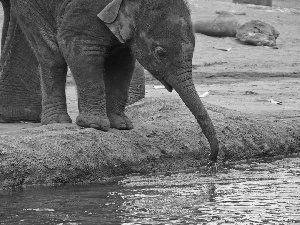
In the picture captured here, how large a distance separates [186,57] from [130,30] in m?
0.53

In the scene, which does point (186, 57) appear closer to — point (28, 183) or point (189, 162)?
point (189, 162)

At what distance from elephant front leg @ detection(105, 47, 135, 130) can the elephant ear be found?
17.2 inches


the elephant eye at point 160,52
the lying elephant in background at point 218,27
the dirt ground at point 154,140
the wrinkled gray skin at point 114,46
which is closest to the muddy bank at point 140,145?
the dirt ground at point 154,140

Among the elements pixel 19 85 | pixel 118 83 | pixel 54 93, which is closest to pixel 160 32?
pixel 118 83

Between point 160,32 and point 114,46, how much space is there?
1.66ft

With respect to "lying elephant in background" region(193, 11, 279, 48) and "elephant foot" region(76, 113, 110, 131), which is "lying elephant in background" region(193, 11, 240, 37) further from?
"elephant foot" region(76, 113, 110, 131)

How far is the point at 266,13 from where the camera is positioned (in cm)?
2369

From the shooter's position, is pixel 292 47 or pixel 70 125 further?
pixel 292 47

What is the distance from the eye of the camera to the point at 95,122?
8.89m

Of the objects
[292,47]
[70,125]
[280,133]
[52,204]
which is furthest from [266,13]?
[52,204]

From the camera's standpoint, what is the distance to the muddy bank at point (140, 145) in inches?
314

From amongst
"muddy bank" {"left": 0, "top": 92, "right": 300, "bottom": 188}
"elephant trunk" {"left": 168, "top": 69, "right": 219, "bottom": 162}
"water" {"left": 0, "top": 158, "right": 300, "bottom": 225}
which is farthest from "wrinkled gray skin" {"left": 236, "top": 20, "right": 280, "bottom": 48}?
"elephant trunk" {"left": 168, "top": 69, "right": 219, "bottom": 162}

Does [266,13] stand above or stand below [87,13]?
above

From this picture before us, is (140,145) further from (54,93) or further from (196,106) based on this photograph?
(54,93)
